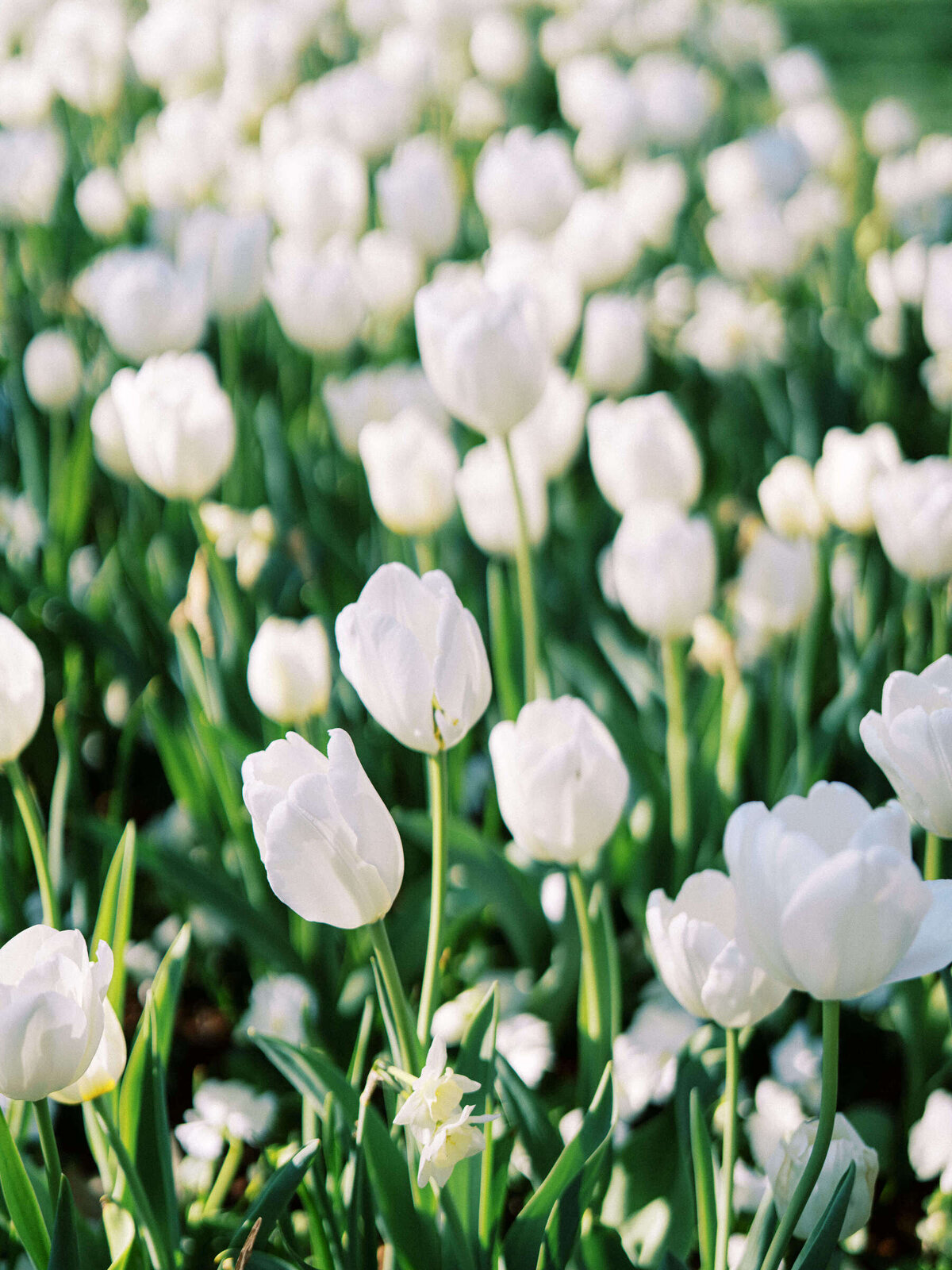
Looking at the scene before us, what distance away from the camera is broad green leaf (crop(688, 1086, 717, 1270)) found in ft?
2.64

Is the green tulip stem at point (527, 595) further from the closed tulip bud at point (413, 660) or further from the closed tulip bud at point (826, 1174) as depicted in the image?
the closed tulip bud at point (826, 1174)

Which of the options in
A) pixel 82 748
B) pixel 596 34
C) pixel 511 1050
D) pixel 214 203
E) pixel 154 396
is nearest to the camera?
pixel 511 1050

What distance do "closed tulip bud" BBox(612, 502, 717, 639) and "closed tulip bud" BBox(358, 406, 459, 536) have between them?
0.25m

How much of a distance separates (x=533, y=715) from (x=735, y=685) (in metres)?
0.55

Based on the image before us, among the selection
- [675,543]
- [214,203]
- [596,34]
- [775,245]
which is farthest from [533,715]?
[596,34]

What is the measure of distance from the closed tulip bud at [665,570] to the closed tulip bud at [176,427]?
1.55 ft

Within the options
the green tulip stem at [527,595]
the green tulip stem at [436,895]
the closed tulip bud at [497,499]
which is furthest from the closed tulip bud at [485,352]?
the green tulip stem at [436,895]

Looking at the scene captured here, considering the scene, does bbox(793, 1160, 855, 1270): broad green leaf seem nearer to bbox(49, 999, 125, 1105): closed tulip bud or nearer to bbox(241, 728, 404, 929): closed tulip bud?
bbox(241, 728, 404, 929): closed tulip bud

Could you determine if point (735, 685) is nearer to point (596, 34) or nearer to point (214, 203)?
point (214, 203)

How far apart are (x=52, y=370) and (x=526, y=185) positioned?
885 millimetres

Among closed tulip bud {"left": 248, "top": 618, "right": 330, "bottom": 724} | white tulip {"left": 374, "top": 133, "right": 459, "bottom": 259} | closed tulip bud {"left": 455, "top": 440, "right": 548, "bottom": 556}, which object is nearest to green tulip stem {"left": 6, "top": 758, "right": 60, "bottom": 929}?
closed tulip bud {"left": 248, "top": 618, "right": 330, "bottom": 724}

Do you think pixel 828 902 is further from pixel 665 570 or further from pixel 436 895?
pixel 665 570

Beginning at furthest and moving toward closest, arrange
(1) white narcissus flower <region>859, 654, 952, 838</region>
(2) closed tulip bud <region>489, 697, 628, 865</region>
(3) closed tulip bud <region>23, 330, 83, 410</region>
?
(3) closed tulip bud <region>23, 330, 83, 410</region> < (2) closed tulip bud <region>489, 697, 628, 865</region> < (1) white narcissus flower <region>859, 654, 952, 838</region>

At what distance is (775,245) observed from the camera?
2.41m
